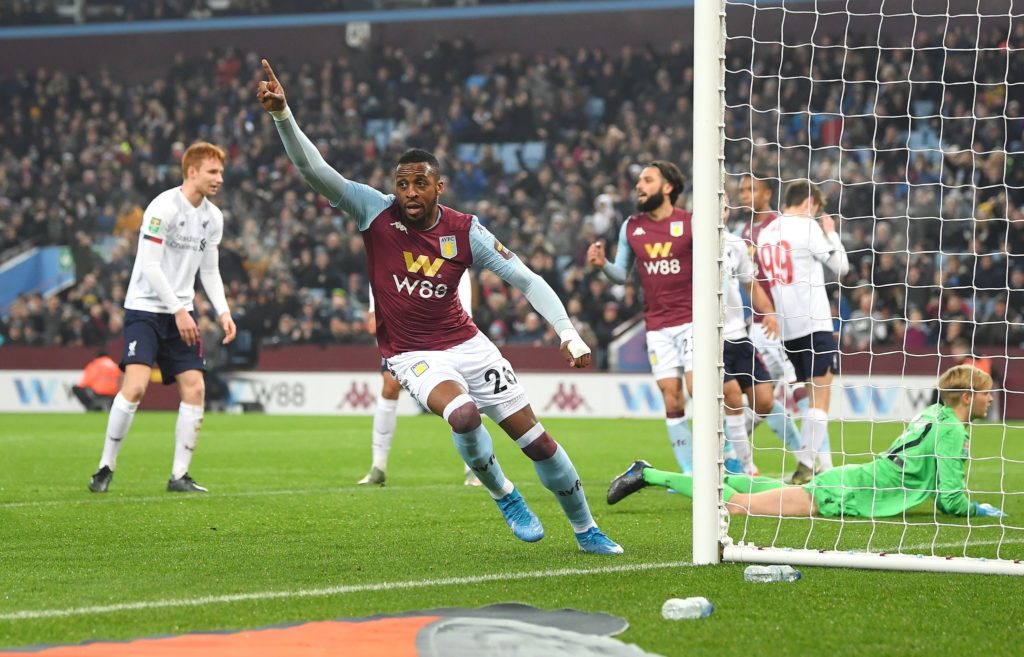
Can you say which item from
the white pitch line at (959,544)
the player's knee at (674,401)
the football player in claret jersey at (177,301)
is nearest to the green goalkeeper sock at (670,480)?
the white pitch line at (959,544)

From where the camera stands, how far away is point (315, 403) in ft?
70.9

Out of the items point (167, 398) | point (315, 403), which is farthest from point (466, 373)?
point (167, 398)

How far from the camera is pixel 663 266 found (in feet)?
30.9

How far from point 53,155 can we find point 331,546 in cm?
2521

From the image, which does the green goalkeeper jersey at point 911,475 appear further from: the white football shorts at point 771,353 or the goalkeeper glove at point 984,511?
the white football shorts at point 771,353

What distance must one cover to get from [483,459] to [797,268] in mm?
4749

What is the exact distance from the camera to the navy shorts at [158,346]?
886 centimetres

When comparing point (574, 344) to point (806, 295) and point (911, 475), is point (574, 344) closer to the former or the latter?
point (911, 475)

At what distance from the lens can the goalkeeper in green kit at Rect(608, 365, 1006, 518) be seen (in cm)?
736

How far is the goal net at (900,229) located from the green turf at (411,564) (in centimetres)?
15

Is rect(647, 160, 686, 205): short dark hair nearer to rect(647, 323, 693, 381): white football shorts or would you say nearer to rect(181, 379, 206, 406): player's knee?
rect(647, 323, 693, 381): white football shorts

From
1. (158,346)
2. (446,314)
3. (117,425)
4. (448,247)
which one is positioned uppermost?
(448,247)

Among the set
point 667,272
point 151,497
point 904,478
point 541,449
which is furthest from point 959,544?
point 151,497

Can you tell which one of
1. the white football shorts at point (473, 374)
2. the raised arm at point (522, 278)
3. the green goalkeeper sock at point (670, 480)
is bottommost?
the green goalkeeper sock at point (670, 480)
